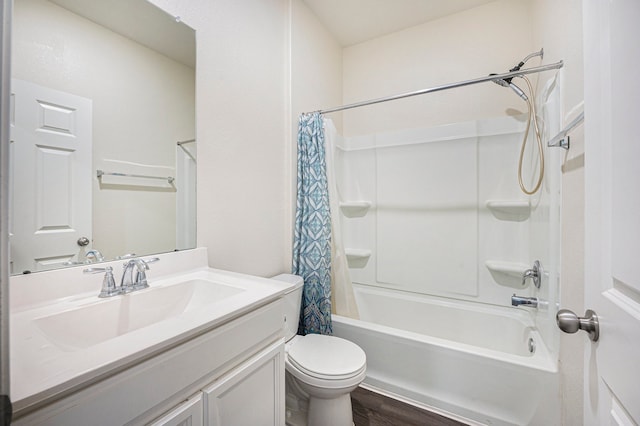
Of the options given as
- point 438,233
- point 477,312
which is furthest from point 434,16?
point 477,312

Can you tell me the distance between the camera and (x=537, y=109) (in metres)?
1.76

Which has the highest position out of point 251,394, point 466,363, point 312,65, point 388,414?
point 312,65

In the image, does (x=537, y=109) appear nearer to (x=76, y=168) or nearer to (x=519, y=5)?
(x=519, y=5)

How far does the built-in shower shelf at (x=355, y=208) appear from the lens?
2.47 metres

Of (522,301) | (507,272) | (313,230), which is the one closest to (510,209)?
(507,272)

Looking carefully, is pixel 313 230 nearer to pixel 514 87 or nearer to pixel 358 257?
pixel 358 257

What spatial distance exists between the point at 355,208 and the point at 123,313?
6.56 feet

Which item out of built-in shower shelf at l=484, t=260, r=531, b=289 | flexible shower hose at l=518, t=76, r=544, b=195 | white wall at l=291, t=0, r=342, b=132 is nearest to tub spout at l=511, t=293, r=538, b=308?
built-in shower shelf at l=484, t=260, r=531, b=289

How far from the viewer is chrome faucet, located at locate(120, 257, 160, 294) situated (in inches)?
37.3

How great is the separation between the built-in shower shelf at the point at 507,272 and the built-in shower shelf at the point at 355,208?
3.45ft

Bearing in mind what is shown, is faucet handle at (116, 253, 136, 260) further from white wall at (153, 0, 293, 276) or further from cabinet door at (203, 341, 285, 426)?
cabinet door at (203, 341, 285, 426)

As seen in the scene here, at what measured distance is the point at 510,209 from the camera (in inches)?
76.8

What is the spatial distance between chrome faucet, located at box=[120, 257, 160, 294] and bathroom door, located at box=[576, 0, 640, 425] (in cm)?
127

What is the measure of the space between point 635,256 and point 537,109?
Answer: 1808 millimetres
